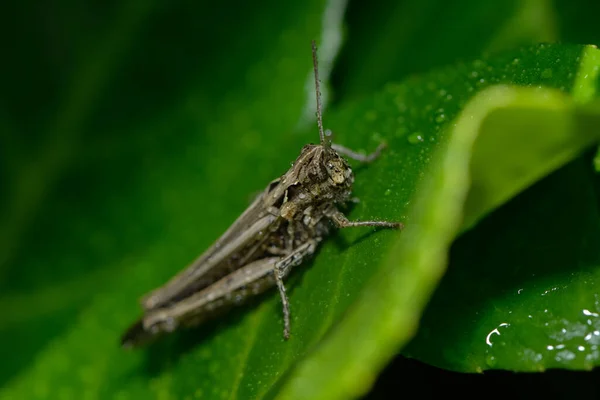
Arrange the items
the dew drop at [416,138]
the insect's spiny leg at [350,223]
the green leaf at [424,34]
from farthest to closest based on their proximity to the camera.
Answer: the green leaf at [424,34] < the dew drop at [416,138] < the insect's spiny leg at [350,223]

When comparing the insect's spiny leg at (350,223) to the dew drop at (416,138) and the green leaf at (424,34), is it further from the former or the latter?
the green leaf at (424,34)

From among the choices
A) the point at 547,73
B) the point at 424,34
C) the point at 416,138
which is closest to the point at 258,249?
the point at 416,138

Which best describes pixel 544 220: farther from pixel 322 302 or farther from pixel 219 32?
pixel 219 32

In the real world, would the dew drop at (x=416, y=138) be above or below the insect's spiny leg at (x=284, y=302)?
above

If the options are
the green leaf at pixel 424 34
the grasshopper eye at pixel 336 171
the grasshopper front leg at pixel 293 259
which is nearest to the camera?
the grasshopper eye at pixel 336 171

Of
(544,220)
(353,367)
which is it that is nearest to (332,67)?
(544,220)

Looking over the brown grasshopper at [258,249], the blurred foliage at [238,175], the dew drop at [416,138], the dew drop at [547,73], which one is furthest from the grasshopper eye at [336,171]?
the dew drop at [547,73]

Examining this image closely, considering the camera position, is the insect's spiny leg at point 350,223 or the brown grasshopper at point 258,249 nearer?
the insect's spiny leg at point 350,223

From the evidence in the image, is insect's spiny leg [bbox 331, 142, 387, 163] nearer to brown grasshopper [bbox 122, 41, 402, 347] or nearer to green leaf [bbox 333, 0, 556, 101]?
brown grasshopper [bbox 122, 41, 402, 347]

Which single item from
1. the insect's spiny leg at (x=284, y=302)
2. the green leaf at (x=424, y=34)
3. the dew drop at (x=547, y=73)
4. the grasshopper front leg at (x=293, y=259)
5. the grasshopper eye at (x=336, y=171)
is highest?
the green leaf at (x=424, y=34)
